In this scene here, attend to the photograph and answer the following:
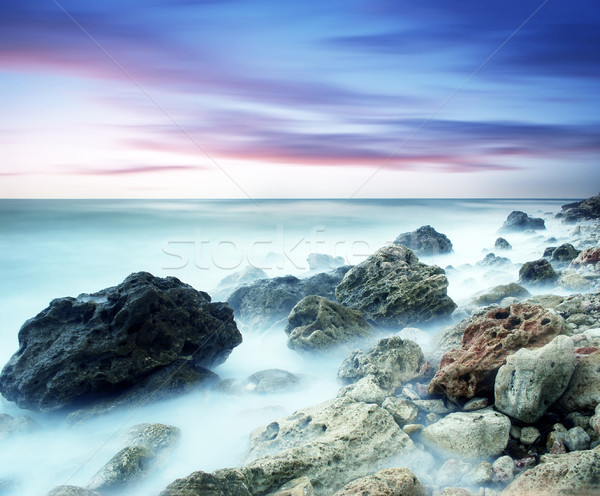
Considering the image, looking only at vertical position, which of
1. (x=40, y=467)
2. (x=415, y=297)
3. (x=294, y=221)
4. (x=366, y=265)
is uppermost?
(x=294, y=221)

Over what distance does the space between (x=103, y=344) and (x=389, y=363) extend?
362 cm

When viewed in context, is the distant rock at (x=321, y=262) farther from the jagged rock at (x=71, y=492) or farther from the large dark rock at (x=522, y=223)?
the large dark rock at (x=522, y=223)

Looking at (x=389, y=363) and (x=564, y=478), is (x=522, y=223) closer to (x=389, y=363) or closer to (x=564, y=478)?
(x=389, y=363)

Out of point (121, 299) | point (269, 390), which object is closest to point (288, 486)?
point (269, 390)

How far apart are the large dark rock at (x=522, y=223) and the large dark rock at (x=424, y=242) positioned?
10.5 meters

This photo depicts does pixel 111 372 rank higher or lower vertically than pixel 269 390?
higher

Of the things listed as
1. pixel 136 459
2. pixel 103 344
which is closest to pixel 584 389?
pixel 136 459

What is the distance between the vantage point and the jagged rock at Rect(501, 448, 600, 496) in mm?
2727

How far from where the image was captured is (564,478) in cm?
279

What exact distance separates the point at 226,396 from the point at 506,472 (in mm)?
3831

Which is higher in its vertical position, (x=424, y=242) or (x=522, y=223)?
(x=522, y=223)

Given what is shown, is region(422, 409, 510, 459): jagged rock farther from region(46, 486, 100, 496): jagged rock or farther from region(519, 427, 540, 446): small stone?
region(46, 486, 100, 496): jagged rock

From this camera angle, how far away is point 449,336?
19.7ft

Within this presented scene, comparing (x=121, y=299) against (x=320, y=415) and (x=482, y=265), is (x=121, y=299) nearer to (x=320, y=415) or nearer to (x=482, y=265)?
(x=320, y=415)
